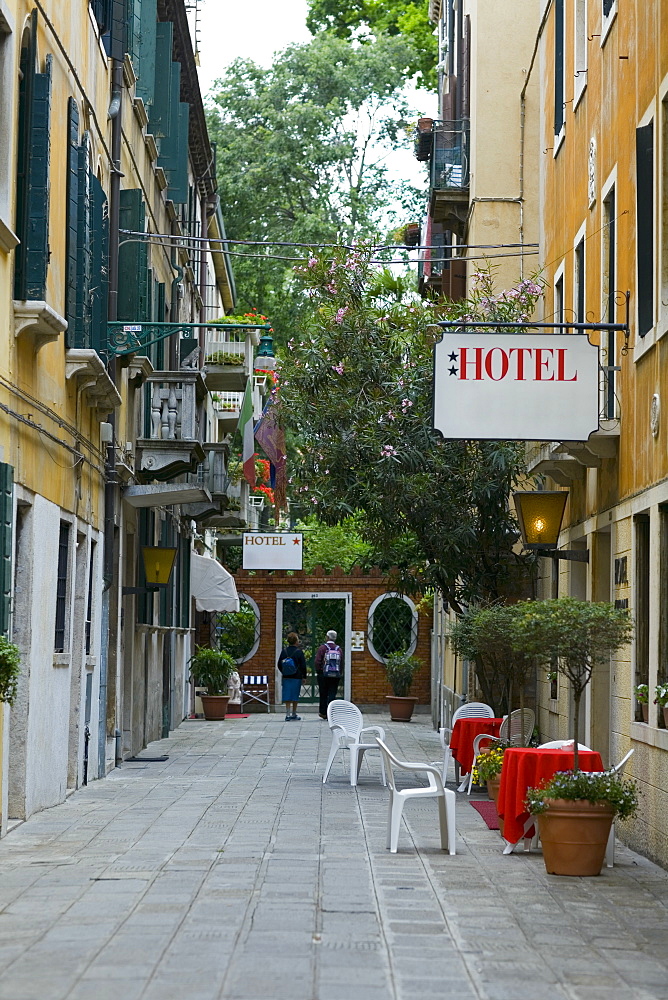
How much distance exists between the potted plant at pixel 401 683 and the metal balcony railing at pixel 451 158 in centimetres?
1016

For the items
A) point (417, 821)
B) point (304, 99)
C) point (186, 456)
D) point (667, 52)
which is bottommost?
point (417, 821)

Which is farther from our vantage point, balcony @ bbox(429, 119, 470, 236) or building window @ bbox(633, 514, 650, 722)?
balcony @ bbox(429, 119, 470, 236)

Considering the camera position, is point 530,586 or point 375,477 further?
point 530,586

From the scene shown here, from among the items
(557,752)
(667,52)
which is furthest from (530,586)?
(667,52)

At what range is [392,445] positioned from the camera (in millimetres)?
16891

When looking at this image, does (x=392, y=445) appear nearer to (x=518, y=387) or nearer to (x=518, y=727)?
(x=518, y=727)

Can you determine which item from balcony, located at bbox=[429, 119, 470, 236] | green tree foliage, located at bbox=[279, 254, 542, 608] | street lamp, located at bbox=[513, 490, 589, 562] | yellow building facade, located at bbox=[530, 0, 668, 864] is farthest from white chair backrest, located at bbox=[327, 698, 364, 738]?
balcony, located at bbox=[429, 119, 470, 236]

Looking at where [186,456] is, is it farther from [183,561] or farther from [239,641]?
[239,641]

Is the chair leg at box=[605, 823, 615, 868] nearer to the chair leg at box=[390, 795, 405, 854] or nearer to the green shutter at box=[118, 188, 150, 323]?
the chair leg at box=[390, 795, 405, 854]

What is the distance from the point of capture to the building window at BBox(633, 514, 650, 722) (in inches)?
462

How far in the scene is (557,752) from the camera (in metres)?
11.1

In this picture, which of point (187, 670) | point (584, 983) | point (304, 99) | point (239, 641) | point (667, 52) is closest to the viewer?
point (584, 983)

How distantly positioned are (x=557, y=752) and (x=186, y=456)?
30.8ft

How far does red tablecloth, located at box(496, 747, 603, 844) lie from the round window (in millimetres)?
22648
